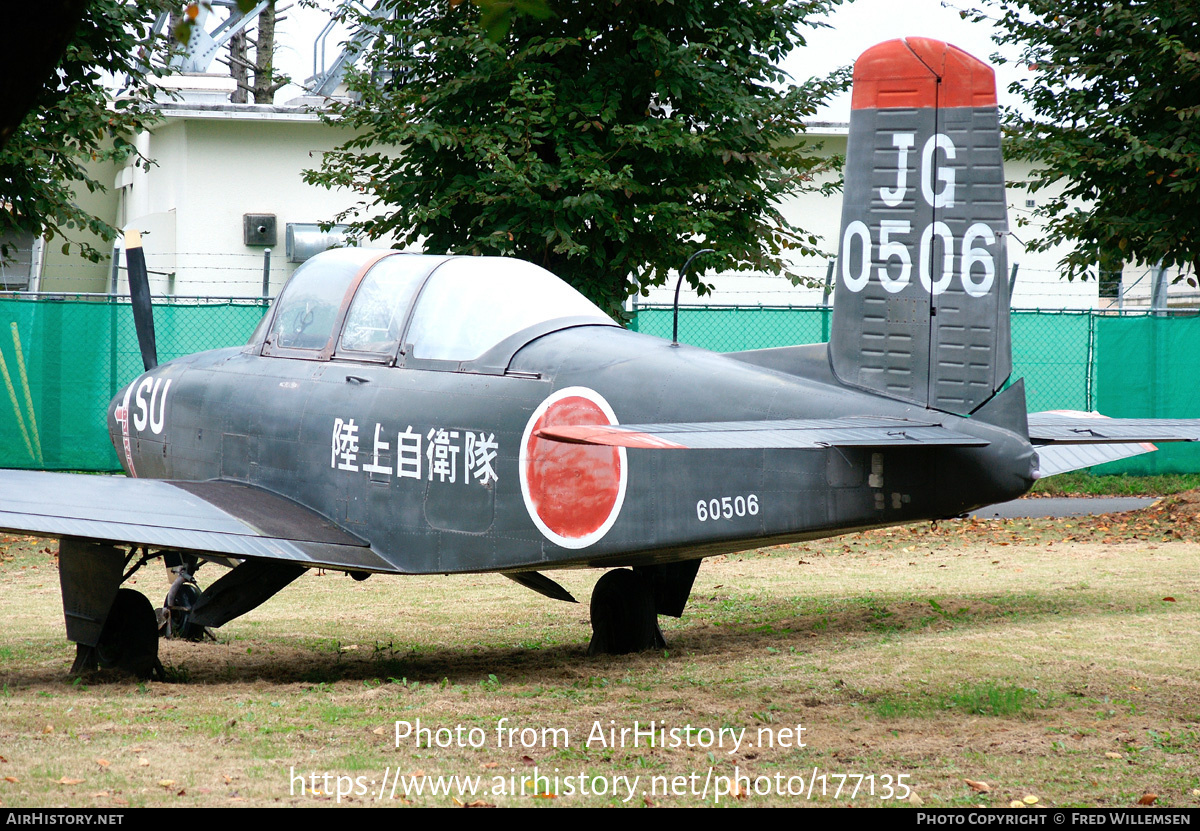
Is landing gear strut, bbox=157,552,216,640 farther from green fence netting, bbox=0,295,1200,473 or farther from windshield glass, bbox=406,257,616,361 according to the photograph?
green fence netting, bbox=0,295,1200,473

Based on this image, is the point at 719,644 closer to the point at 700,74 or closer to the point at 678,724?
the point at 678,724

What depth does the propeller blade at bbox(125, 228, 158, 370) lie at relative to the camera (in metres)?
9.82

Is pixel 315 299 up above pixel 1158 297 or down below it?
below

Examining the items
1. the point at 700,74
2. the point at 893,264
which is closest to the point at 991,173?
the point at 893,264

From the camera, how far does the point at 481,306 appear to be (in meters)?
7.12

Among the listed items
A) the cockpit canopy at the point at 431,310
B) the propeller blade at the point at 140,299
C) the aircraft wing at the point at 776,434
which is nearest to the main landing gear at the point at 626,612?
the cockpit canopy at the point at 431,310

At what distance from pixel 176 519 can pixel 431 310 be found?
6.24 ft

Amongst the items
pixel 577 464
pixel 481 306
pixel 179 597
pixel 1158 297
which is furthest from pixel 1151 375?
pixel 179 597

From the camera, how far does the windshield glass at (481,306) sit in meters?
7.02

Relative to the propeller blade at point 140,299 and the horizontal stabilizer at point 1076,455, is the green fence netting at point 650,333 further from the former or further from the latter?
the horizontal stabilizer at point 1076,455

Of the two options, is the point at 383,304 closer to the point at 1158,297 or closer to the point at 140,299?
the point at 140,299

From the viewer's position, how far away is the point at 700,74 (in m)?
12.4

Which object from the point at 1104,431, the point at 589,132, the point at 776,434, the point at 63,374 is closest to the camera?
the point at 776,434

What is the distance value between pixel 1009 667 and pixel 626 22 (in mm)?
8186
